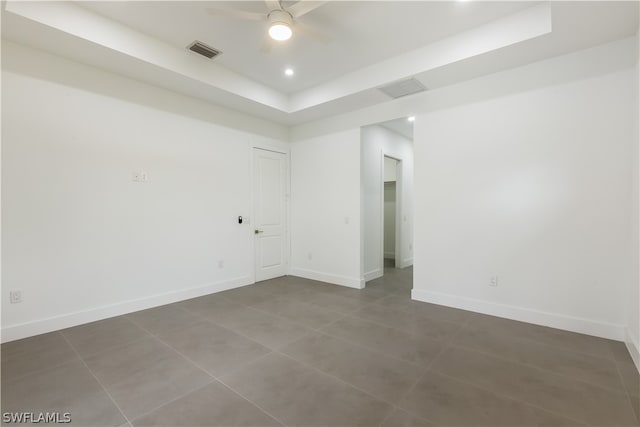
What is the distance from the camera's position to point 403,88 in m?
3.93

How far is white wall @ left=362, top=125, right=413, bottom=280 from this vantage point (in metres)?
5.06

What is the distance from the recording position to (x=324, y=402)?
1.94 meters

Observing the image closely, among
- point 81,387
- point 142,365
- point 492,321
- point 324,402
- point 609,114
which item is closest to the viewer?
point 324,402

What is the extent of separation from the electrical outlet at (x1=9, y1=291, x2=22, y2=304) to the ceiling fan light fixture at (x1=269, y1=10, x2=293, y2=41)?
3554 mm

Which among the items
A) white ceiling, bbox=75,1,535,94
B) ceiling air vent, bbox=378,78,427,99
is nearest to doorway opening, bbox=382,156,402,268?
ceiling air vent, bbox=378,78,427,99

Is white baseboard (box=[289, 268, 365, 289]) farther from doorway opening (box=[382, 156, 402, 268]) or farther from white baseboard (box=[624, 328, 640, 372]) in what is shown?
white baseboard (box=[624, 328, 640, 372])

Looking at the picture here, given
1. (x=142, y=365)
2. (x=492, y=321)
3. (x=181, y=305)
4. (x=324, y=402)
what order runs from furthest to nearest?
(x=181, y=305), (x=492, y=321), (x=142, y=365), (x=324, y=402)

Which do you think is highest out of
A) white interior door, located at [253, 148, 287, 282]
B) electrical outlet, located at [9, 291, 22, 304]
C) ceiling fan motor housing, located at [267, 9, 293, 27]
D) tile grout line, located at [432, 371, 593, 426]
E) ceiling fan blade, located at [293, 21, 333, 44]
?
ceiling fan motor housing, located at [267, 9, 293, 27]

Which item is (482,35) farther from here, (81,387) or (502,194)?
(81,387)

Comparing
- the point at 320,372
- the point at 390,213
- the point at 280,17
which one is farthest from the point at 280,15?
the point at 390,213

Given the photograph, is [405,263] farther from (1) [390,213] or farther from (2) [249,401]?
(2) [249,401]

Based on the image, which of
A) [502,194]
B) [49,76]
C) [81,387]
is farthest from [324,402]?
[49,76]

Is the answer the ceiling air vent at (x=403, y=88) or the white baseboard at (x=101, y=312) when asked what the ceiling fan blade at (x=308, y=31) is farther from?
Answer: the white baseboard at (x=101, y=312)

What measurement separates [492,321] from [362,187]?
8.52ft
